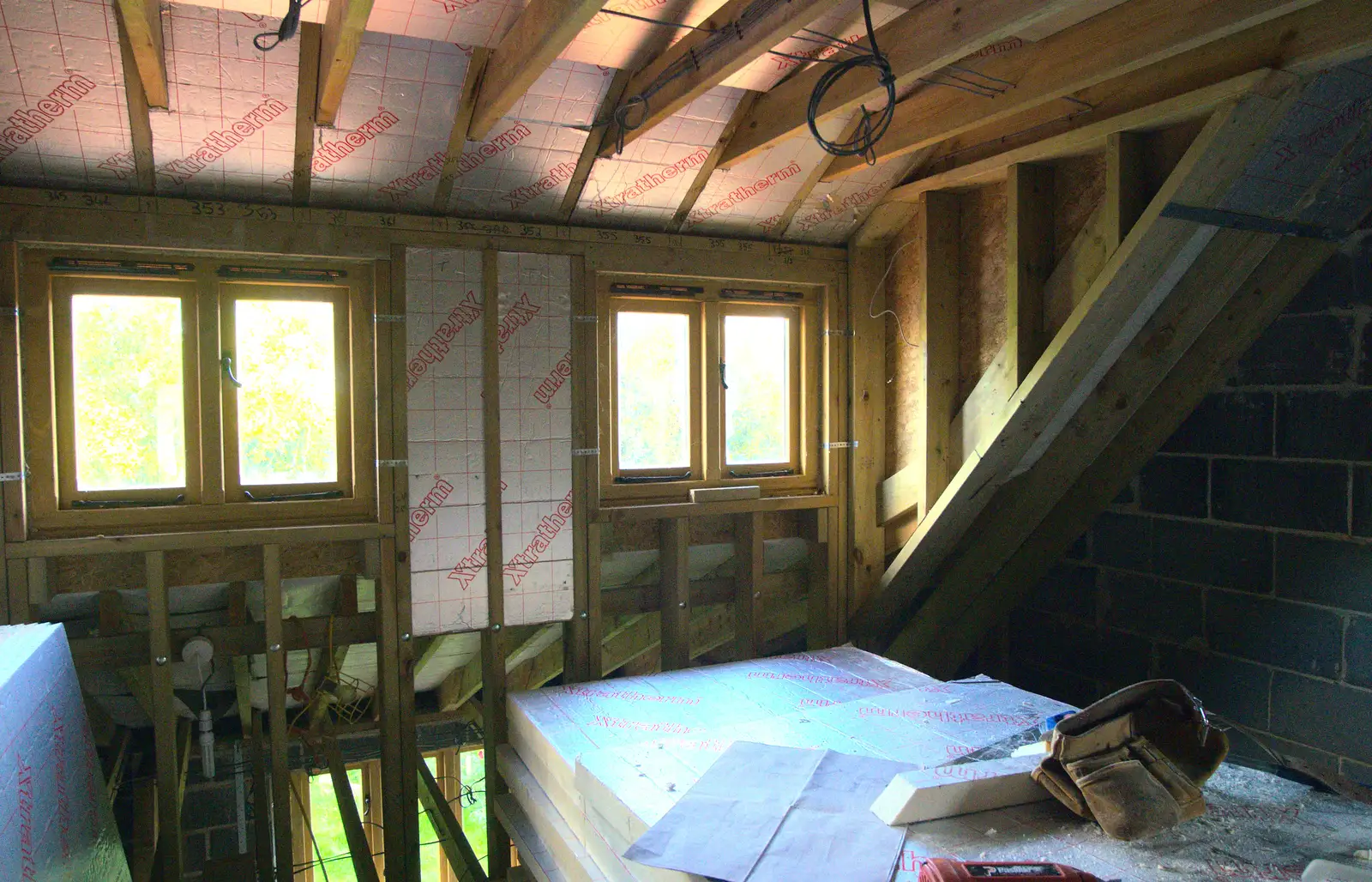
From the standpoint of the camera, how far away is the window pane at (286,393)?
312 centimetres

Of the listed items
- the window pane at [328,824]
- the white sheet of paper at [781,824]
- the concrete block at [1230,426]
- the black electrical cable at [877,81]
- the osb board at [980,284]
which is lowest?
the window pane at [328,824]

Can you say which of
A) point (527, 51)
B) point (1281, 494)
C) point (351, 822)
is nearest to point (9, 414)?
point (351, 822)

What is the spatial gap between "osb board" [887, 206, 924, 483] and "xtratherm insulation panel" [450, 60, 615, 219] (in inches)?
56.3

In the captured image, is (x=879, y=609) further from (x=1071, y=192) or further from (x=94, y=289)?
(x=94, y=289)

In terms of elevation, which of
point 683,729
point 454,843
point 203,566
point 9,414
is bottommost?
point 454,843

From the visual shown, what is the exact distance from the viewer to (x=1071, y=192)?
313 cm

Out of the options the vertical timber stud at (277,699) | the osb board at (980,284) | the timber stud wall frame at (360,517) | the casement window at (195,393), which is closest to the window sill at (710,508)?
the timber stud wall frame at (360,517)

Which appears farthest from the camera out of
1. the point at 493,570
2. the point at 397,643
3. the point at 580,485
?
the point at 580,485

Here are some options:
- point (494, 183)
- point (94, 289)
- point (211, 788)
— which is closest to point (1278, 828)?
point (494, 183)

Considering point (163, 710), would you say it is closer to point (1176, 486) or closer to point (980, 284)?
point (980, 284)

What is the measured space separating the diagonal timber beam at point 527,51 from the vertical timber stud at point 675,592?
1.70m

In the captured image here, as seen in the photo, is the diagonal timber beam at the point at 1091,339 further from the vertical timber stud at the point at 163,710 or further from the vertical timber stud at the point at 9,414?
the vertical timber stud at the point at 9,414

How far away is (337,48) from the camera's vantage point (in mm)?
2168

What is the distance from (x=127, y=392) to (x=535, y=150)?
155cm
